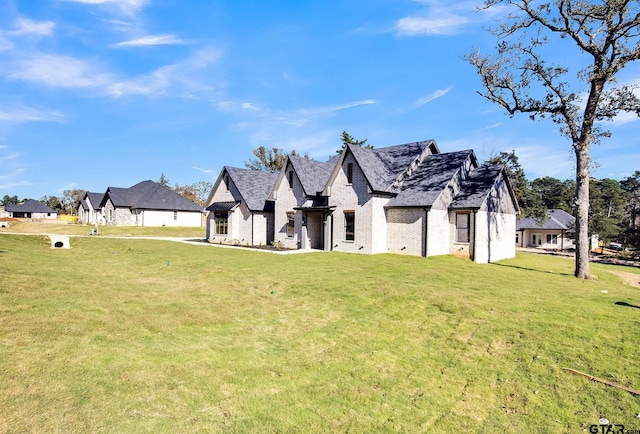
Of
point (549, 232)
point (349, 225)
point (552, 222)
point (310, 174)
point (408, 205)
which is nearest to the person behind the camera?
point (408, 205)

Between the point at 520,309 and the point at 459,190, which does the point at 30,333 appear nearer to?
the point at 520,309

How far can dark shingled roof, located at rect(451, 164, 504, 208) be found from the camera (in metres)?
23.2

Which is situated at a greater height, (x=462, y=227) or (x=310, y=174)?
(x=310, y=174)

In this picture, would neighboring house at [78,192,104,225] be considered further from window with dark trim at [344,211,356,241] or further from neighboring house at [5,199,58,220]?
window with dark trim at [344,211,356,241]

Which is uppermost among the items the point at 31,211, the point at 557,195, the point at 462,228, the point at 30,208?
the point at 557,195

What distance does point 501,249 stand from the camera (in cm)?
2581

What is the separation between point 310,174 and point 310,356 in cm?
2259

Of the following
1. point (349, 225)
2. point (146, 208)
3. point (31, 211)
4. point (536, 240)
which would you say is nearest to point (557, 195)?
point (536, 240)

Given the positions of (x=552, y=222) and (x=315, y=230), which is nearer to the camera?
(x=315, y=230)

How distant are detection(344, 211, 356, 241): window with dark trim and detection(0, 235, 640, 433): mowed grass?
1129cm

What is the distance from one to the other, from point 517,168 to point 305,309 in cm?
4928

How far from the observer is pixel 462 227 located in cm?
2411

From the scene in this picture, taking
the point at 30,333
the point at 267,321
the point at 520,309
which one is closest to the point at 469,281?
the point at 520,309

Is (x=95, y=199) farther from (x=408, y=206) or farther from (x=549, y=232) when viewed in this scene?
(x=549, y=232)
